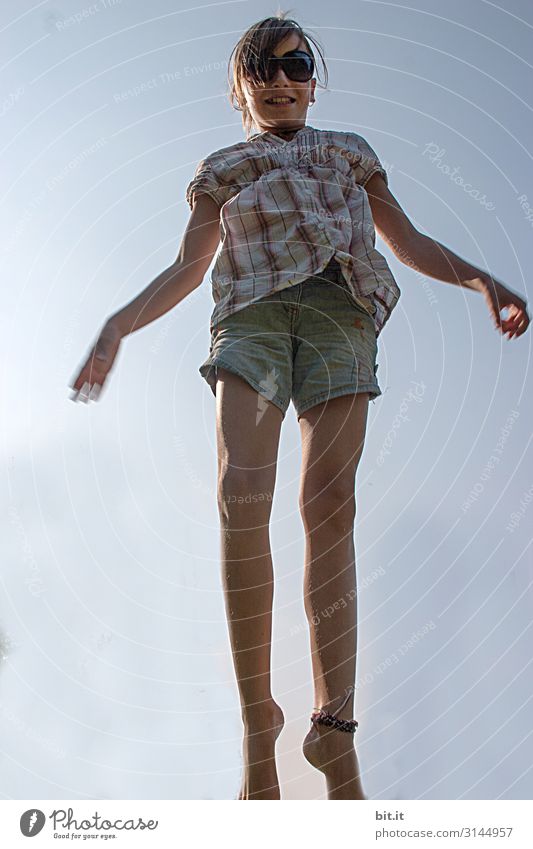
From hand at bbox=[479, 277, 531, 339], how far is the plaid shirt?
145mm

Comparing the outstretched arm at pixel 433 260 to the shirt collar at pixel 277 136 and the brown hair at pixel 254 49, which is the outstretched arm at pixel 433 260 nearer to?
the shirt collar at pixel 277 136

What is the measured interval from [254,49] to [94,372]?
673 millimetres

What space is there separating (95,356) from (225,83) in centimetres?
76

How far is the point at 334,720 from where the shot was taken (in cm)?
117

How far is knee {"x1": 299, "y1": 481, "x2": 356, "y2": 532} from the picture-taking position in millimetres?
1245

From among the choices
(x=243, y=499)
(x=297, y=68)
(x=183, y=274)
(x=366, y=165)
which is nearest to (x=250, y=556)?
(x=243, y=499)

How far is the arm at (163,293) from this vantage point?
1.20m

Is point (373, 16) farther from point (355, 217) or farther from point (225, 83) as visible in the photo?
point (355, 217)

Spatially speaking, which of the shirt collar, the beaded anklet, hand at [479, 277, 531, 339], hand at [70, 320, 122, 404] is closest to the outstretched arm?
hand at [479, 277, 531, 339]

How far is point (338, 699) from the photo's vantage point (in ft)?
3.86

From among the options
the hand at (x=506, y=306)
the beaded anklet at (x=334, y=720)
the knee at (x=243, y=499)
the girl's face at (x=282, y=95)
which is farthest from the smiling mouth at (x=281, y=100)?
the beaded anklet at (x=334, y=720)

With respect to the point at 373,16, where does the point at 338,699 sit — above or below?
below

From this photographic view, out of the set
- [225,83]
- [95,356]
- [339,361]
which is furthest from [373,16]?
[95,356]

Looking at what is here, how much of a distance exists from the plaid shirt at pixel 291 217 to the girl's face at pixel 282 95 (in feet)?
0.10
